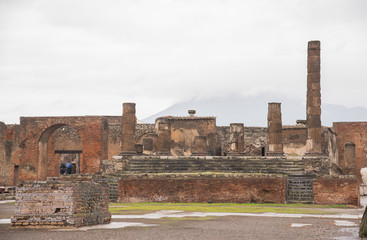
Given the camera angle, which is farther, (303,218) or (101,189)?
(303,218)

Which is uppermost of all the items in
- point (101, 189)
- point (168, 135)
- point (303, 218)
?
point (168, 135)

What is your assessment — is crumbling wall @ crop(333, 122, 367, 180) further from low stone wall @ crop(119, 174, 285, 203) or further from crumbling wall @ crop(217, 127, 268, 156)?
low stone wall @ crop(119, 174, 285, 203)

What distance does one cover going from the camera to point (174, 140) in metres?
34.9

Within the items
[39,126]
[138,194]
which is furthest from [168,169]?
[39,126]

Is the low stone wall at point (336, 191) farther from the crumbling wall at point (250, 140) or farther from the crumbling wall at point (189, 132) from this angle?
the crumbling wall at point (250, 140)

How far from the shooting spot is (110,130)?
3628 cm

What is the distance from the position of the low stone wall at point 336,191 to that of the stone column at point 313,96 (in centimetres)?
678

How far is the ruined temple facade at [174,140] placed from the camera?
76.5 feet

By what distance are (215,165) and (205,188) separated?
13.9 feet

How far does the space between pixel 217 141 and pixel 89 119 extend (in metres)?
9.51

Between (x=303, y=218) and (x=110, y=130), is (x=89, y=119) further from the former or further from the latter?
(x=303, y=218)

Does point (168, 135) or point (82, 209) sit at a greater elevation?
point (168, 135)

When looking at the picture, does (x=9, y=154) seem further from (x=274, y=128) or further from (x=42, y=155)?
(x=274, y=128)

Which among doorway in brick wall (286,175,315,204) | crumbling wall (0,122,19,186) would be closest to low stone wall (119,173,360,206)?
doorway in brick wall (286,175,315,204)
